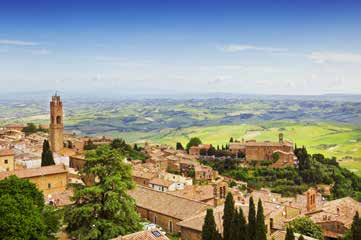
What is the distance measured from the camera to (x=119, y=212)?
27438 millimetres

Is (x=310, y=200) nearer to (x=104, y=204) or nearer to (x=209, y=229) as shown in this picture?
(x=209, y=229)

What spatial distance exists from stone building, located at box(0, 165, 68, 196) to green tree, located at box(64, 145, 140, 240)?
16868 millimetres

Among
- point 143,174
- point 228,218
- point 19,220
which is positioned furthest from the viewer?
point 143,174

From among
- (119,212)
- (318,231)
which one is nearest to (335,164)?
(318,231)

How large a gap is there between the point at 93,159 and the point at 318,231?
69.7 ft

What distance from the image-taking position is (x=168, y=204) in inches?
1491

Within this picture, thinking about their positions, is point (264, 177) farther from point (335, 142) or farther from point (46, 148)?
A: point (335, 142)

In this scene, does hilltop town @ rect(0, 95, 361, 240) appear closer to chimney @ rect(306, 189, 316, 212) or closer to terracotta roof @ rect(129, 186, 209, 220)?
terracotta roof @ rect(129, 186, 209, 220)

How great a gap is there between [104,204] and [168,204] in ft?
38.5

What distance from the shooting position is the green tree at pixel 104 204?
26.3 metres

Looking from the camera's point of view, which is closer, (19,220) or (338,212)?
(19,220)

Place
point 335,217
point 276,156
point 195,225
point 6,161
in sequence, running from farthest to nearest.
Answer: point 276,156 → point 6,161 → point 335,217 → point 195,225

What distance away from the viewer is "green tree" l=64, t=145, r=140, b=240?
2631 centimetres

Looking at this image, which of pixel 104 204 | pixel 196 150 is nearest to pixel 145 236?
pixel 104 204
